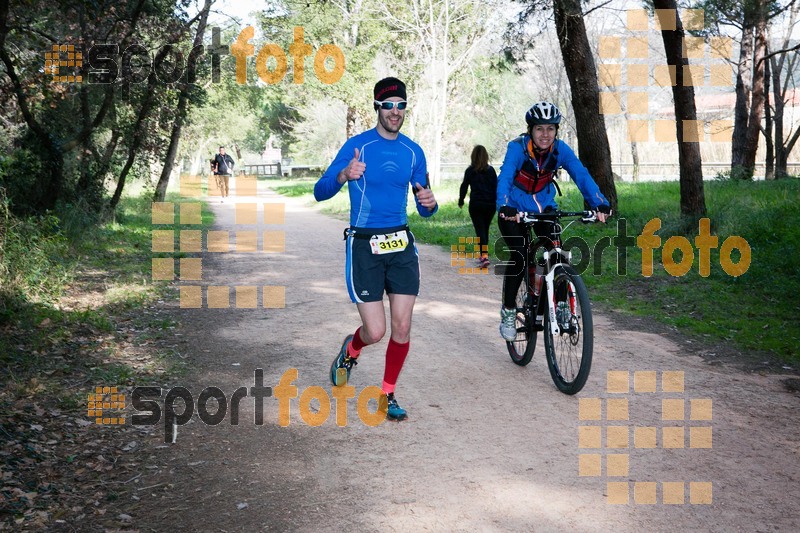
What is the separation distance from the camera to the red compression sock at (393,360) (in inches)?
222

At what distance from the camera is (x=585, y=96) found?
16.1 meters

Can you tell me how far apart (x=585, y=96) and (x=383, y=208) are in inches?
468

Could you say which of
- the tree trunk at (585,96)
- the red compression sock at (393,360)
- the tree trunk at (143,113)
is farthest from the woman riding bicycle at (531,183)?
the tree trunk at (143,113)

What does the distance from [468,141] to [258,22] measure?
34.6m

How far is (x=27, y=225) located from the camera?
400 inches

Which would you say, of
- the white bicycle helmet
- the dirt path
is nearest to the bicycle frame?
the dirt path

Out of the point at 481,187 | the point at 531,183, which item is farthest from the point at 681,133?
the point at 531,183

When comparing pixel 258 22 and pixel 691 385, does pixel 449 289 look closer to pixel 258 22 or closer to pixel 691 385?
pixel 691 385

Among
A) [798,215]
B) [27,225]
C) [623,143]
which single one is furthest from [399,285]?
[623,143]

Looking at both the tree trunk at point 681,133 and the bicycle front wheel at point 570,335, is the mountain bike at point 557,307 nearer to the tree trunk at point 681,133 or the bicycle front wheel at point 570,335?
the bicycle front wheel at point 570,335
